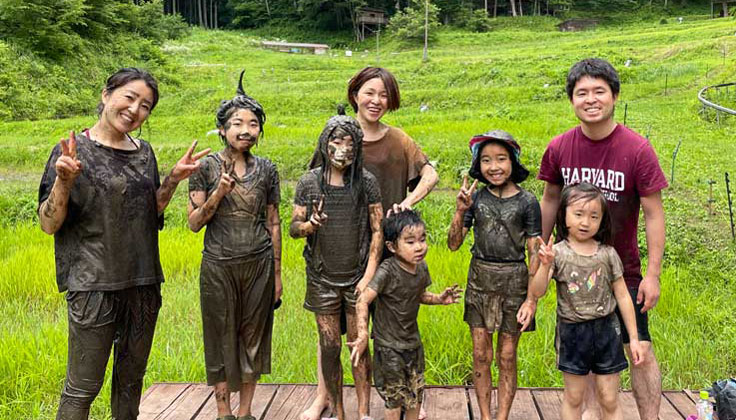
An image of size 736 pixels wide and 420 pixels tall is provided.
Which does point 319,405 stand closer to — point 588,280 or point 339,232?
point 339,232

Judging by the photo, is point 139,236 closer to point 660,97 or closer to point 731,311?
point 731,311

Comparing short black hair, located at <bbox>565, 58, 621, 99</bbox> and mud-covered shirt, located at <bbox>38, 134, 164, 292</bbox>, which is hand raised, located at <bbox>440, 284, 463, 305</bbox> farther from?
mud-covered shirt, located at <bbox>38, 134, 164, 292</bbox>

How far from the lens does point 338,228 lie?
3.15 metres

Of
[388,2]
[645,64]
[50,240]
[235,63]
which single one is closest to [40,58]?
[235,63]

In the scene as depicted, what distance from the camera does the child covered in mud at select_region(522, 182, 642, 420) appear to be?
290 centimetres

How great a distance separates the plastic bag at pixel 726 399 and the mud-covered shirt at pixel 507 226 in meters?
1.13

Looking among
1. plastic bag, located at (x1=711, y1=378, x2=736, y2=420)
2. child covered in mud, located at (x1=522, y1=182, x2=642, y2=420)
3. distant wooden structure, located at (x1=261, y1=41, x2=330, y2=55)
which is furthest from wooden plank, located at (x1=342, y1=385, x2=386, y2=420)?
distant wooden structure, located at (x1=261, y1=41, x2=330, y2=55)

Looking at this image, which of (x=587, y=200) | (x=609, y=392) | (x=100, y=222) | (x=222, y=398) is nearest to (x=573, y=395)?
(x=609, y=392)

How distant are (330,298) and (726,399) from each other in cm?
201

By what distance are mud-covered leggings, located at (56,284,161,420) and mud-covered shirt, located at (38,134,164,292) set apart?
89 mm

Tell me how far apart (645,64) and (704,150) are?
10502 mm

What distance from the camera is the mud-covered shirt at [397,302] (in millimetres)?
2986

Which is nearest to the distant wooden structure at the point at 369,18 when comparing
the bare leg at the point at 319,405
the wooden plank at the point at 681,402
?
the wooden plank at the point at 681,402

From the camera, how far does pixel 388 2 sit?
134ft
